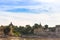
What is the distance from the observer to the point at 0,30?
1092 inches

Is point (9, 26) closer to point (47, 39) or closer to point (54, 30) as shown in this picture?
point (47, 39)

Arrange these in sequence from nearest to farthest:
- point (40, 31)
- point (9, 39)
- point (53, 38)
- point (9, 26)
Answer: point (9, 39), point (9, 26), point (53, 38), point (40, 31)

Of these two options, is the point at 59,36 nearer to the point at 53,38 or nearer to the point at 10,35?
the point at 53,38

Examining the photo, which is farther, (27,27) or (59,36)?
(27,27)

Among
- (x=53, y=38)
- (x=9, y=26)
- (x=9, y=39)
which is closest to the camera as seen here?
(x=9, y=39)

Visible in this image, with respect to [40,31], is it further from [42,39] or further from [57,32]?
[42,39]

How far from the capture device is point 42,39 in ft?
106

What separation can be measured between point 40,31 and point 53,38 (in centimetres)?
521

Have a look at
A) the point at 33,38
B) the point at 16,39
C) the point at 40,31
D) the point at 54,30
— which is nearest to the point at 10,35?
the point at 16,39

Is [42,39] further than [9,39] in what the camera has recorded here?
Yes

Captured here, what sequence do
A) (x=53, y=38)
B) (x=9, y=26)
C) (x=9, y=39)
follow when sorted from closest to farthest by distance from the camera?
1. (x=9, y=39)
2. (x=9, y=26)
3. (x=53, y=38)

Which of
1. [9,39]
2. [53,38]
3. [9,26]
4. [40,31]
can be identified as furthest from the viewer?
[40,31]

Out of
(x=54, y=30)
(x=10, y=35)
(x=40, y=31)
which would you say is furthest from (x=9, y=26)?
(x=54, y=30)

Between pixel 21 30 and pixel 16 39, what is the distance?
33.3 feet
